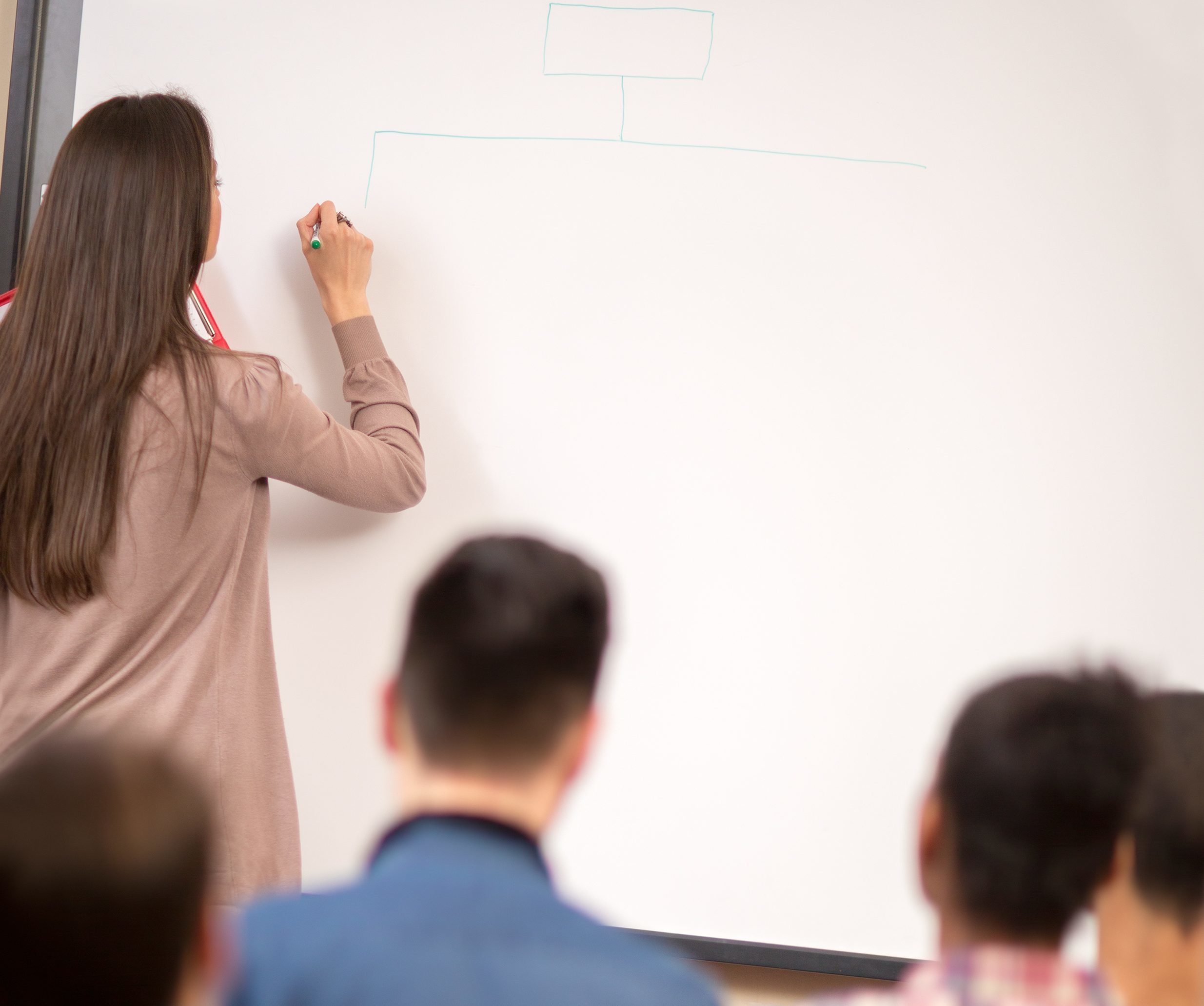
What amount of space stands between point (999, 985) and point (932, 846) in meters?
0.09

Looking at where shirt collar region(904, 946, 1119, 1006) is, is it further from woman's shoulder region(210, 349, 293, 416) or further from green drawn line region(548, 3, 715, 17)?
green drawn line region(548, 3, 715, 17)

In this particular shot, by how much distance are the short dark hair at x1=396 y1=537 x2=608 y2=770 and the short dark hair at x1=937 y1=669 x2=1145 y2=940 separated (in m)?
0.24

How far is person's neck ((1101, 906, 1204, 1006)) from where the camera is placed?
73 cm

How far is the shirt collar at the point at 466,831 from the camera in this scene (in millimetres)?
606

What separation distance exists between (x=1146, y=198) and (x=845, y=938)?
0.91 meters

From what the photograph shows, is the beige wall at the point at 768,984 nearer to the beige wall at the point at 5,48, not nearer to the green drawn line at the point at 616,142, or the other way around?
the green drawn line at the point at 616,142

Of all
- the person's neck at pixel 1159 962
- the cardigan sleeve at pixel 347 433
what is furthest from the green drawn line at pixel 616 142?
the person's neck at pixel 1159 962

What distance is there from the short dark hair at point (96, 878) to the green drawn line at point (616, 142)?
1.05m

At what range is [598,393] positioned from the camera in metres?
1.34

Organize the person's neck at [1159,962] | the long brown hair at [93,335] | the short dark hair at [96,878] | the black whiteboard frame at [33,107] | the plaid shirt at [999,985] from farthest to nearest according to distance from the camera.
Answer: the black whiteboard frame at [33,107] → the long brown hair at [93,335] → the person's neck at [1159,962] → the plaid shirt at [999,985] → the short dark hair at [96,878]

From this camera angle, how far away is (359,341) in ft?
4.27

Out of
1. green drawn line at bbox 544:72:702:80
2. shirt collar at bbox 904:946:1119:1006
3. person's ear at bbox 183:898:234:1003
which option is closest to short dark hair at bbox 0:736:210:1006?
person's ear at bbox 183:898:234:1003

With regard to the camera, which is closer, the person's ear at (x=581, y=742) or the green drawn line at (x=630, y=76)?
the person's ear at (x=581, y=742)

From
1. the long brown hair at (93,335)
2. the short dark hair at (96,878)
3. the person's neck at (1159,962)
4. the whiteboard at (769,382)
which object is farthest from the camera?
the whiteboard at (769,382)
